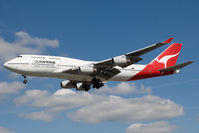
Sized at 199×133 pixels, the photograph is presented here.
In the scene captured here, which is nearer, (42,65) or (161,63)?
(42,65)

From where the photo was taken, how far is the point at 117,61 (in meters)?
34.4

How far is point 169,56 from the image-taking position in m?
44.3

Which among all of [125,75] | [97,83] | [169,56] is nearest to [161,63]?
[169,56]

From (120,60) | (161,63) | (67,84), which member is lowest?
(67,84)

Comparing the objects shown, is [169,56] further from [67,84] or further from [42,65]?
[42,65]

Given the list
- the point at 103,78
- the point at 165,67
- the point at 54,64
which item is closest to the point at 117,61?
the point at 103,78

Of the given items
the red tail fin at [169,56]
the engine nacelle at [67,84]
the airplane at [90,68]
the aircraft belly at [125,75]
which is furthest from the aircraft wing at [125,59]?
the engine nacelle at [67,84]

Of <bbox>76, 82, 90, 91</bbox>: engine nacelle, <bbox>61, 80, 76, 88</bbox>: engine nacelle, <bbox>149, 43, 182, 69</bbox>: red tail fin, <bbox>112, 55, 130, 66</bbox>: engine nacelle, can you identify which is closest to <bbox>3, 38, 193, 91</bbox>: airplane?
<bbox>112, 55, 130, 66</bbox>: engine nacelle

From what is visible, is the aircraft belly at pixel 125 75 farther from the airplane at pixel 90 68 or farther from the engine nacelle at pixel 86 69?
the engine nacelle at pixel 86 69

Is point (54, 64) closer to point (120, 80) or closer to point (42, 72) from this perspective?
point (42, 72)

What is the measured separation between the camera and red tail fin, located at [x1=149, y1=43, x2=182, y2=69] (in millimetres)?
43006

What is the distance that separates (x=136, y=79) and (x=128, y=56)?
736 centimetres

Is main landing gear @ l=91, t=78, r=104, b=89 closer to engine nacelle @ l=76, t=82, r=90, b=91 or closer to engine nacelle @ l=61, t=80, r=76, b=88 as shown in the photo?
engine nacelle @ l=76, t=82, r=90, b=91

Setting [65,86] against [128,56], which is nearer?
[128,56]
